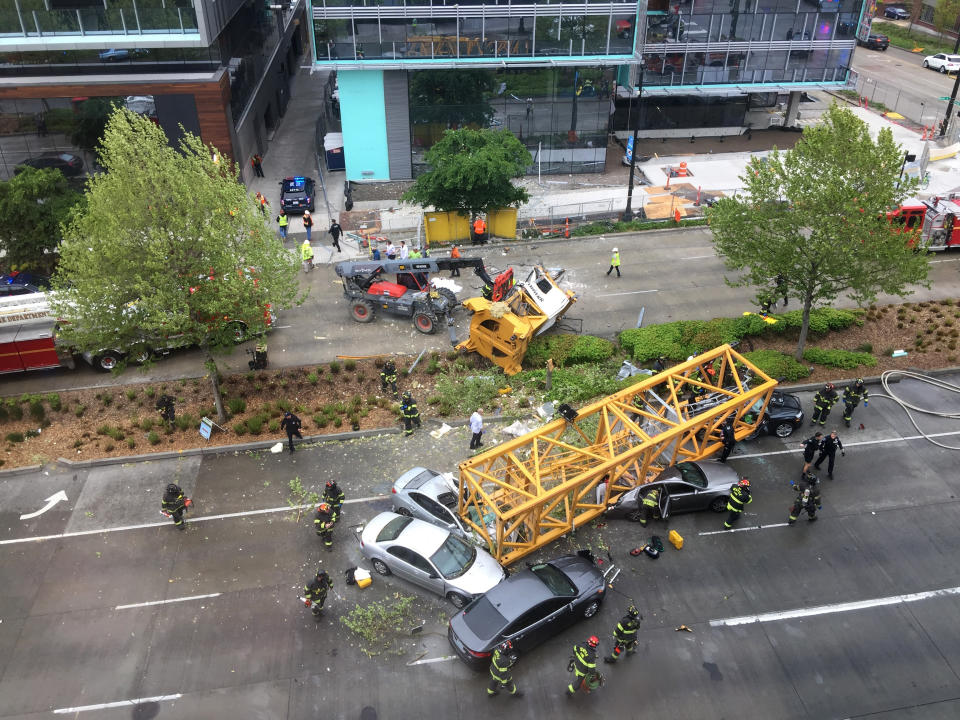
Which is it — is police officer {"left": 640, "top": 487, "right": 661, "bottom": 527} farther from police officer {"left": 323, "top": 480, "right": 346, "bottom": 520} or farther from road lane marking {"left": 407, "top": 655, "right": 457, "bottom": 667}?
police officer {"left": 323, "top": 480, "right": 346, "bottom": 520}

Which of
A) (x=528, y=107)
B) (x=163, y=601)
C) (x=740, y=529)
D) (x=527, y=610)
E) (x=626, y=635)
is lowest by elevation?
(x=163, y=601)

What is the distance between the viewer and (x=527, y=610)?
1321 centimetres

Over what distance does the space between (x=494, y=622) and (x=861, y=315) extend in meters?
17.4

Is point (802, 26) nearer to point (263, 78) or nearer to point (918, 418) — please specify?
point (918, 418)

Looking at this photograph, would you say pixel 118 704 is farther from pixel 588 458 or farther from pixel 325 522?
pixel 588 458

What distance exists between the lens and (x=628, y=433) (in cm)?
1702

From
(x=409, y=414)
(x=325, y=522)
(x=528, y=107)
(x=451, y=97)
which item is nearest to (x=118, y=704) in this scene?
(x=325, y=522)

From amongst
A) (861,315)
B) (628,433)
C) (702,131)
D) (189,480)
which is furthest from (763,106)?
(189,480)

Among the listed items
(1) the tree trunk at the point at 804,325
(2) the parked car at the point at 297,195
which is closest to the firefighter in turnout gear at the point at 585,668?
(1) the tree trunk at the point at 804,325

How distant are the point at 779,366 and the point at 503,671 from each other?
12.9m

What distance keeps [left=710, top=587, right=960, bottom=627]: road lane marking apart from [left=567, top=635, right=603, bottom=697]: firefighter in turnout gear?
2.91 meters

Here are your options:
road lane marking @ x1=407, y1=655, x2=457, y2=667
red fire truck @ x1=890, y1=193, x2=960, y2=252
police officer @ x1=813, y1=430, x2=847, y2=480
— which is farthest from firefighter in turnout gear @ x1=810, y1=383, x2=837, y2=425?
red fire truck @ x1=890, y1=193, x2=960, y2=252

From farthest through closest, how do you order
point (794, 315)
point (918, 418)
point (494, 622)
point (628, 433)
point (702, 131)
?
point (702, 131) → point (794, 315) → point (918, 418) → point (628, 433) → point (494, 622)

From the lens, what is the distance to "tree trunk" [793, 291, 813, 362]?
67.7 feet
